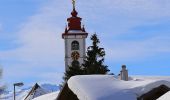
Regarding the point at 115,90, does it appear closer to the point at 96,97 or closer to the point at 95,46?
the point at 96,97

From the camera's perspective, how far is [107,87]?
80.6 ft

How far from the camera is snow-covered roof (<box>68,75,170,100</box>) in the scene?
2380 cm

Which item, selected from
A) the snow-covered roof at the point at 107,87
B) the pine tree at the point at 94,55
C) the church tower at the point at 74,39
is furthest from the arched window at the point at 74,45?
the snow-covered roof at the point at 107,87

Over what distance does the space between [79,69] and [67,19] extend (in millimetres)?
49147

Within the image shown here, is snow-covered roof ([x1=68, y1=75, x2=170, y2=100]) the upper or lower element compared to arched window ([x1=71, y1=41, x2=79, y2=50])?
lower

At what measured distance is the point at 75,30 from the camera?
11250 cm

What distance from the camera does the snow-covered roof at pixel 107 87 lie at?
2380 cm

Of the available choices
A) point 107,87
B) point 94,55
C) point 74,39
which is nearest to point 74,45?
point 74,39

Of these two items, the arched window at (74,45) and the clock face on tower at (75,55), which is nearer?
the clock face on tower at (75,55)

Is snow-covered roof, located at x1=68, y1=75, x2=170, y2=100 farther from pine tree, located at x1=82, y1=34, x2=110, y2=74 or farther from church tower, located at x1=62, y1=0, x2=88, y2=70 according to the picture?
church tower, located at x1=62, y1=0, x2=88, y2=70

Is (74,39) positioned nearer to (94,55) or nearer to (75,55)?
(75,55)

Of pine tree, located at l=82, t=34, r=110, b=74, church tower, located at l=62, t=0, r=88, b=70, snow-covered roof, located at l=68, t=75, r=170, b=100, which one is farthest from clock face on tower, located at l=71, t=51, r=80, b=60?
snow-covered roof, located at l=68, t=75, r=170, b=100

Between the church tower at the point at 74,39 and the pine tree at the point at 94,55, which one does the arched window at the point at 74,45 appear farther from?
the pine tree at the point at 94,55

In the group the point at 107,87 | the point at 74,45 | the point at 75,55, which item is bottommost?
the point at 107,87
